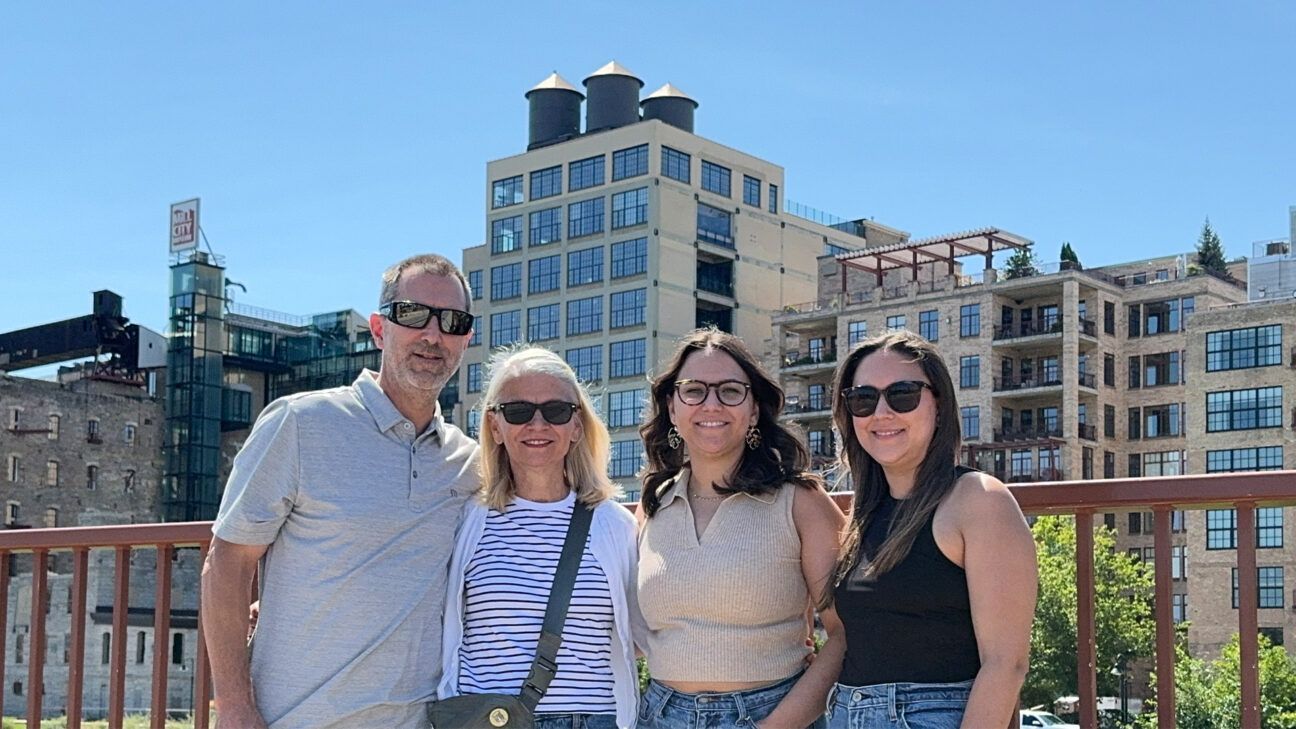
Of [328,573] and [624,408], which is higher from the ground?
[624,408]

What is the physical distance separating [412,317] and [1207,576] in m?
62.4

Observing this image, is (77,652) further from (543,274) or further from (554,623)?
(543,274)

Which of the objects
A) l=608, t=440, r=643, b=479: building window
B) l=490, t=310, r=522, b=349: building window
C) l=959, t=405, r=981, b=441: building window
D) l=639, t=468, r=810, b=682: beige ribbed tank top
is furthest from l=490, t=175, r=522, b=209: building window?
l=639, t=468, r=810, b=682: beige ribbed tank top

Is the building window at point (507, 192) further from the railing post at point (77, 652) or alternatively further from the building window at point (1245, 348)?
the railing post at point (77, 652)

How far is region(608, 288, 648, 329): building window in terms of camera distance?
76.9 metres

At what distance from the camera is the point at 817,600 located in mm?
4211

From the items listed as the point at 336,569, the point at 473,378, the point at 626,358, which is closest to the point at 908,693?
the point at 336,569

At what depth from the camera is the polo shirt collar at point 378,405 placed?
174 inches

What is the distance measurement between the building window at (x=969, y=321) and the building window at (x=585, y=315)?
18.4 m

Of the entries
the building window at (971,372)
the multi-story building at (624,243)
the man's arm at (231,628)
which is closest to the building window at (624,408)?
the multi-story building at (624,243)

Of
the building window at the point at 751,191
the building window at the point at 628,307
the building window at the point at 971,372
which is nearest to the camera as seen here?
the building window at the point at 971,372

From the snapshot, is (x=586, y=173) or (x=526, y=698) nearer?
(x=526, y=698)

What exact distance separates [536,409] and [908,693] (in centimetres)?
141

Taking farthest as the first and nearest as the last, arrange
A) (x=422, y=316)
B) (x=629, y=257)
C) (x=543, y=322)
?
(x=543, y=322), (x=629, y=257), (x=422, y=316)
